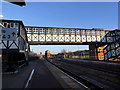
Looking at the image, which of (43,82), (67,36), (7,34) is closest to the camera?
(43,82)

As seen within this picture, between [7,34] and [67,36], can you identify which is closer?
[7,34]

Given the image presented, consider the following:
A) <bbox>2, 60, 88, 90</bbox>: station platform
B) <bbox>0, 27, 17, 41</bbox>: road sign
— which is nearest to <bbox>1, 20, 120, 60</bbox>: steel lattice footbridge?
<bbox>0, 27, 17, 41</bbox>: road sign

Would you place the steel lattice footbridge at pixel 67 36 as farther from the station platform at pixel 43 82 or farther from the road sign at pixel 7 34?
the station platform at pixel 43 82

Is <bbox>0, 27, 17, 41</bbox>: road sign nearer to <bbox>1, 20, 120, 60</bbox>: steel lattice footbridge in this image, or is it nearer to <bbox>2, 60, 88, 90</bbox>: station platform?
<bbox>2, 60, 88, 90</bbox>: station platform

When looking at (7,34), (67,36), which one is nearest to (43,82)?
(7,34)

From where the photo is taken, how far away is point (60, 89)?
7051 mm

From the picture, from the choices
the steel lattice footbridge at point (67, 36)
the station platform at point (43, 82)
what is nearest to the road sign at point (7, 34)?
the station platform at point (43, 82)

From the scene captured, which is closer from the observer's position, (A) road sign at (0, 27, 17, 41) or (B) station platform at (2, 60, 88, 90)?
(B) station platform at (2, 60, 88, 90)

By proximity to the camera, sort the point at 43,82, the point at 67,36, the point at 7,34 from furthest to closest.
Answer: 1. the point at 67,36
2. the point at 7,34
3. the point at 43,82

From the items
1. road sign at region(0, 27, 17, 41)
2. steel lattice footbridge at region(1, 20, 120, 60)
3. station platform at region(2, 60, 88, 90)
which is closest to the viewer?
station platform at region(2, 60, 88, 90)

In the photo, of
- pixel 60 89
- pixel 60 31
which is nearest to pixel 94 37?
pixel 60 31

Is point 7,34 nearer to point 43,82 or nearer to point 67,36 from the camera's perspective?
point 43,82

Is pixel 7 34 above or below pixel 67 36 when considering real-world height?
below

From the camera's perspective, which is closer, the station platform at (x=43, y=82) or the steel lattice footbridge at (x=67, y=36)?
the station platform at (x=43, y=82)
